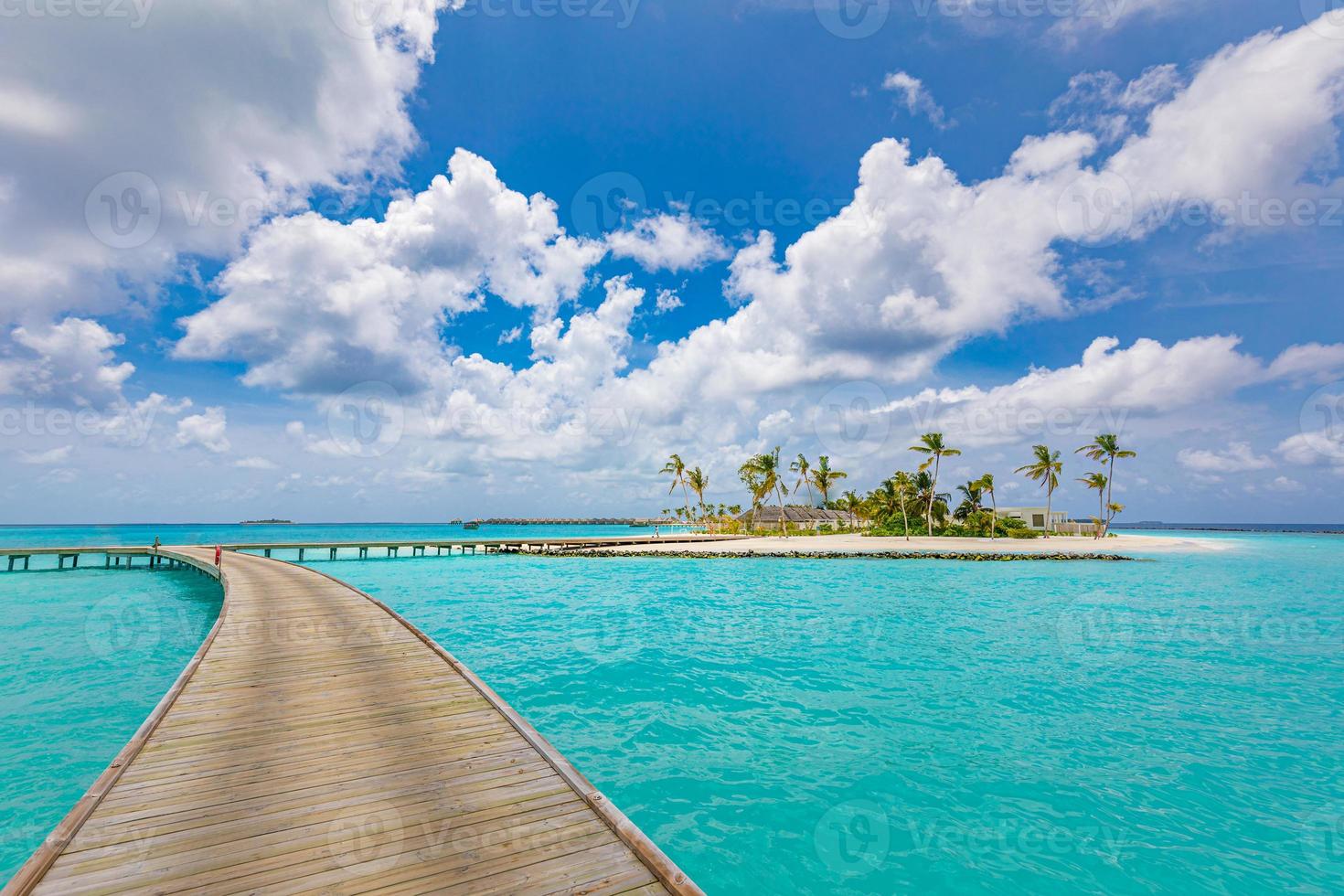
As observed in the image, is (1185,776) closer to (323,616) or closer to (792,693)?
(792,693)

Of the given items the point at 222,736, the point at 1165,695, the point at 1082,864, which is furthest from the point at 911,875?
the point at 1165,695

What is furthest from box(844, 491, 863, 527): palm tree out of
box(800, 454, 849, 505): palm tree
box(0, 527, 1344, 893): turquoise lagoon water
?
box(0, 527, 1344, 893): turquoise lagoon water

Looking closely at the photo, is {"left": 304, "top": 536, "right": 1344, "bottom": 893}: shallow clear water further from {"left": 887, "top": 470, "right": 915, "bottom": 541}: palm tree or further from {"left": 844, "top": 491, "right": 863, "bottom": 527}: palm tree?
{"left": 844, "top": 491, "right": 863, "bottom": 527}: palm tree

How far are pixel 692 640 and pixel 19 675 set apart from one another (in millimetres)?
19468

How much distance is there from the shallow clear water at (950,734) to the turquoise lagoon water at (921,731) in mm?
52

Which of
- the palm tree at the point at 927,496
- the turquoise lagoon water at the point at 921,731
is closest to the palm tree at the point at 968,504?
the palm tree at the point at 927,496

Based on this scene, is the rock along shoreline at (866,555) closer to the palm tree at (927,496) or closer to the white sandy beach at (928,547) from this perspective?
the white sandy beach at (928,547)

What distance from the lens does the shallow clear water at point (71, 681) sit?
9109 mm

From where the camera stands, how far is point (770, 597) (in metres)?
28.9

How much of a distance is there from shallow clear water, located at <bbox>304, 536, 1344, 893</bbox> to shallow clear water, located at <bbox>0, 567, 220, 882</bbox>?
750 centimetres

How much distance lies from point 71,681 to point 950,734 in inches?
881

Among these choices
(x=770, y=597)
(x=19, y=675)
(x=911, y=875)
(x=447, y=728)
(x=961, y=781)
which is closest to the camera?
(x=911, y=875)

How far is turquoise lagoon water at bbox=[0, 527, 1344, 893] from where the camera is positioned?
759cm

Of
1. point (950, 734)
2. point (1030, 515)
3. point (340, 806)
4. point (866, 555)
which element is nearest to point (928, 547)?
point (866, 555)
